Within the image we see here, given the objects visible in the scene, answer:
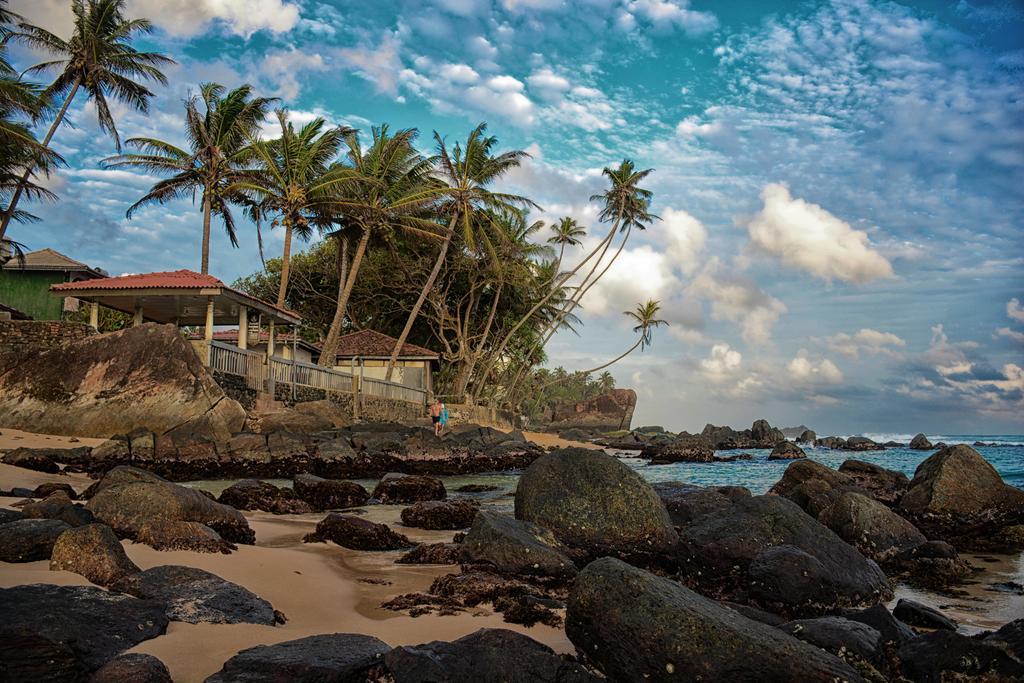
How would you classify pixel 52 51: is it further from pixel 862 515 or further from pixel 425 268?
pixel 862 515

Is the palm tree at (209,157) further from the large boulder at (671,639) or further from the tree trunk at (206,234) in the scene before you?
the large boulder at (671,639)

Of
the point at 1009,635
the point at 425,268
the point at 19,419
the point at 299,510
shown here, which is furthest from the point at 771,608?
the point at 425,268

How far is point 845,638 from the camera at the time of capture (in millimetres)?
4004

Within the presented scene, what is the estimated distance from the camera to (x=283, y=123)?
106 ft

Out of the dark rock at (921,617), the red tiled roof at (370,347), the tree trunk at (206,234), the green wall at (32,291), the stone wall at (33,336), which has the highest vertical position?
the tree trunk at (206,234)

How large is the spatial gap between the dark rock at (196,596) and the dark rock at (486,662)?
53.4 inches

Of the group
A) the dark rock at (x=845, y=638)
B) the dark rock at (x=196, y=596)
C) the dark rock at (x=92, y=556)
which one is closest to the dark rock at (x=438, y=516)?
the dark rock at (x=196, y=596)

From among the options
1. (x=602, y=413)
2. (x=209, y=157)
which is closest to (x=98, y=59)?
(x=209, y=157)

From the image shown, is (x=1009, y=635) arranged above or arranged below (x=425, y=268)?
below

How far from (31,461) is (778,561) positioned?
1349 centimetres

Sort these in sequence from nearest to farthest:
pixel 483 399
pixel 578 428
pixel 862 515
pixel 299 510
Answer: pixel 862 515
pixel 299 510
pixel 483 399
pixel 578 428

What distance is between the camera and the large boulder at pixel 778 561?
5715mm

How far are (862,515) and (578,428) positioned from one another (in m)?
62.4

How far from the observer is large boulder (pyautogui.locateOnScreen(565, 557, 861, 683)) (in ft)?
11.1
